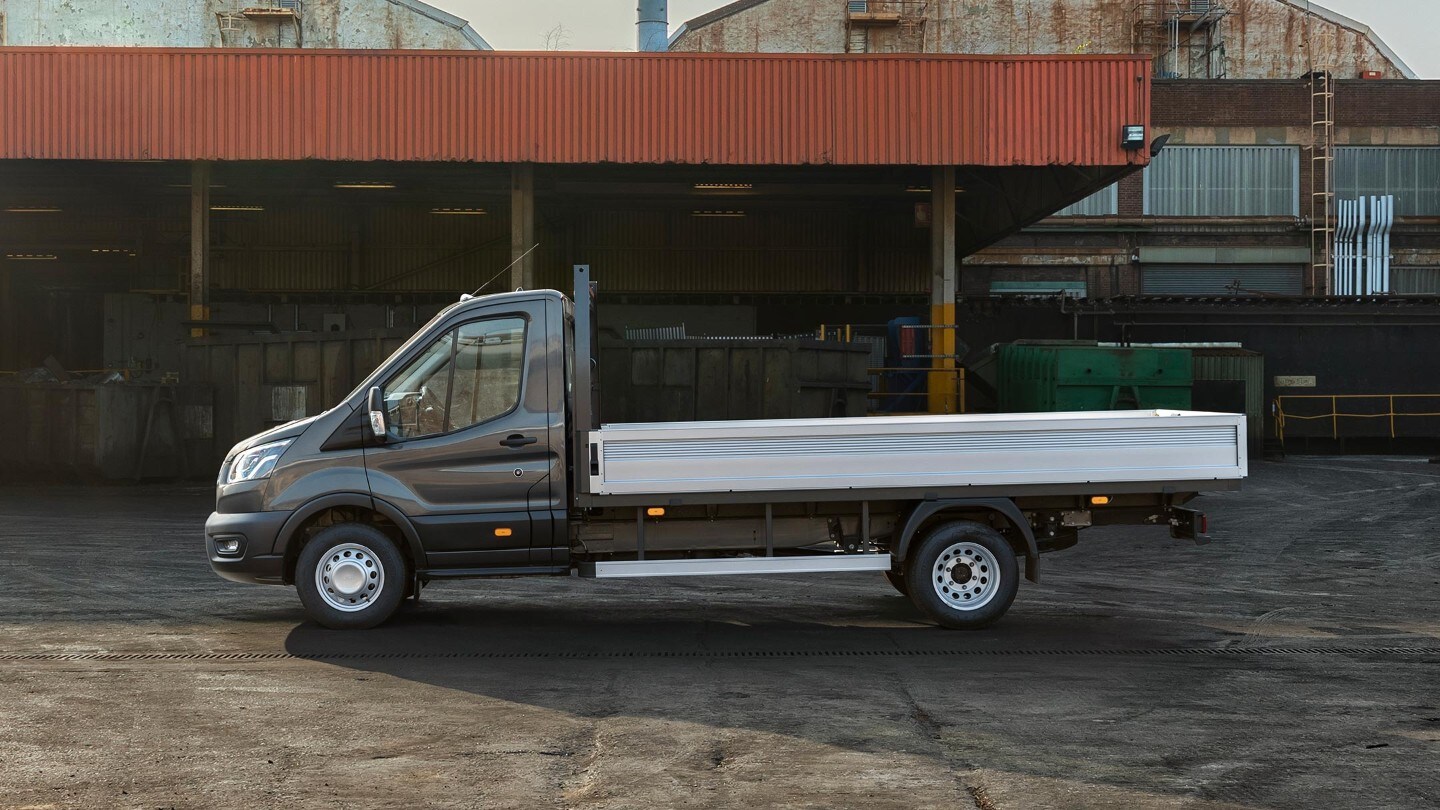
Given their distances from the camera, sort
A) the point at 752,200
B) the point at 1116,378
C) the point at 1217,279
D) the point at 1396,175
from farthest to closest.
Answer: the point at 1396,175, the point at 1217,279, the point at 752,200, the point at 1116,378

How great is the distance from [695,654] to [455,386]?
95.8 inches

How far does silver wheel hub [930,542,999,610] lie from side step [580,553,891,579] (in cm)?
44

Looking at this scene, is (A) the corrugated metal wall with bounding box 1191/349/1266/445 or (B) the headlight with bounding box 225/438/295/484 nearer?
(B) the headlight with bounding box 225/438/295/484

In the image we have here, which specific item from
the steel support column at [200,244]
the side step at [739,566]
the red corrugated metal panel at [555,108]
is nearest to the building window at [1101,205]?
the red corrugated metal panel at [555,108]

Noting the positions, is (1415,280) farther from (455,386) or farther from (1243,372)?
(455,386)

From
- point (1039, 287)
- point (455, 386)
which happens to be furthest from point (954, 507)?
point (1039, 287)

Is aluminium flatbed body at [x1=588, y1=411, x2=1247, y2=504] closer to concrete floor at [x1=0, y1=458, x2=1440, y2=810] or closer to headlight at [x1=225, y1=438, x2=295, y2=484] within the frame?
concrete floor at [x1=0, y1=458, x2=1440, y2=810]

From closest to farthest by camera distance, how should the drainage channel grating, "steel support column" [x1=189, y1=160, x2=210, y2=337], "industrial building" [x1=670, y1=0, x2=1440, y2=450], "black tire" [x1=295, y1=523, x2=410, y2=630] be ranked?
1. the drainage channel grating
2. "black tire" [x1=295, y1=523, x2=410, y2=630]
3. "steel support column" [x1=189, y1=160, x2=210, y2=337]
4. "industrial building" [x1=670, y1=0, x2=1440, y2=450]

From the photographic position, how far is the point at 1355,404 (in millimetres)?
33562

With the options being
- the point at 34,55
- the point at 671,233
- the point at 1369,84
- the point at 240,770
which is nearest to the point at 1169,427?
the point at 240,770

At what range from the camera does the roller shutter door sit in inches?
1633

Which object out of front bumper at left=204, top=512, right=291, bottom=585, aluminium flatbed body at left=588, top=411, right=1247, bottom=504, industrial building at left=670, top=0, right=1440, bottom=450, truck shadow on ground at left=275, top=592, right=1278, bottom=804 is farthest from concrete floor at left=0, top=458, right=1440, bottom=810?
industrial building at left=670, top=0, right=1440, bottom=450

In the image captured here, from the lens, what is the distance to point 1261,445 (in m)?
29.8

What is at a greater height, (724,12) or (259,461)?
(724,12)
